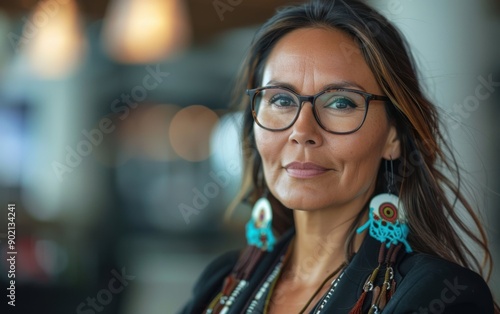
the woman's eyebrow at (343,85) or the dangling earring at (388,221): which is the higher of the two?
the woman's eyebrow at (343,85)

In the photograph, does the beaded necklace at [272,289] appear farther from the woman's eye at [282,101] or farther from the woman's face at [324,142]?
the woman's eye at [282,101]

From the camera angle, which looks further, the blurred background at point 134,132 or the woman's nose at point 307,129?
the blurred background at point 134,132

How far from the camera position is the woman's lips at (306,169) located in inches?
66.6

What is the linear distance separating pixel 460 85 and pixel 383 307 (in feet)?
6.43

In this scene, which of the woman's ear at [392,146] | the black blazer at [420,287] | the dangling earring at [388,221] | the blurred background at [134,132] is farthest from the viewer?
the blurred background at [134,132]

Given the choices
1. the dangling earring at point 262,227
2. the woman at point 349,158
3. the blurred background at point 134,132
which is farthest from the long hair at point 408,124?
the blurred background at point 134,132

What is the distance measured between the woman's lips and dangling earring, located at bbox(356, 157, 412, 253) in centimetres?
15

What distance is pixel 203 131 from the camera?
278 inches

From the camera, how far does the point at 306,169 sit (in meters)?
1.70

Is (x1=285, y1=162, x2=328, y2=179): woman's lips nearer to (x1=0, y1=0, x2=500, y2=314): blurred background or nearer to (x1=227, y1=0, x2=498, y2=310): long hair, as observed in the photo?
(x1=227, y1=0, x2=498, y2=310): long hair

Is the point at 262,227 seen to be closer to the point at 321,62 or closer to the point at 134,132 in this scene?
the point at 321,62

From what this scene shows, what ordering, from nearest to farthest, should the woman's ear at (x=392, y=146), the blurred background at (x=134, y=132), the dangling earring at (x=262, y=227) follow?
the woman's ear at (x=392, y=146) → the dangling earring at (x=262, y=227) → the blurred background at (x=134, y=132)

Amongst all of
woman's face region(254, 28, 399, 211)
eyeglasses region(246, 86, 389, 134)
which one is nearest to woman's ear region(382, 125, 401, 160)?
woman's face region(254, 28, 399, 211)

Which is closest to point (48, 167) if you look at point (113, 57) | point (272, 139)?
point (113, 57)
